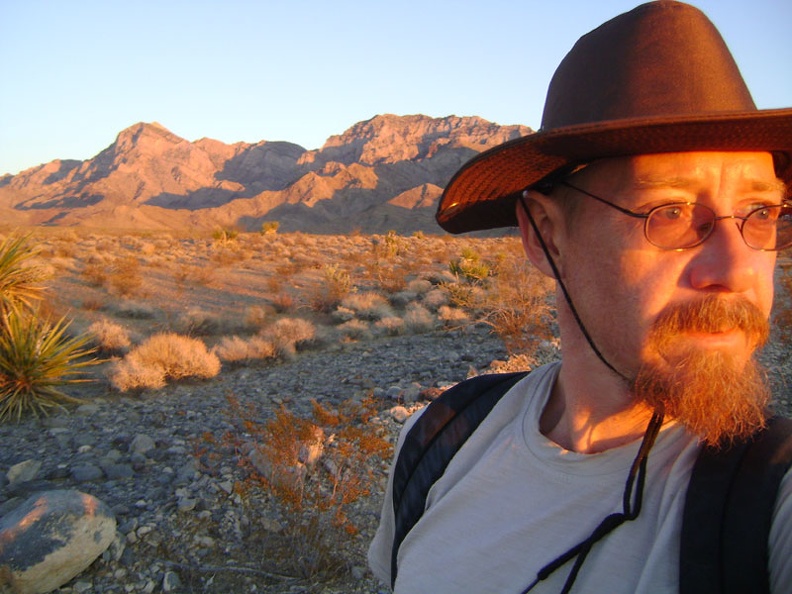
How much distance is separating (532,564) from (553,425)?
0.40 metres

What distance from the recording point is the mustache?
1.14 meters

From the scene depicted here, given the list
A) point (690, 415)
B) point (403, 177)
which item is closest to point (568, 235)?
point (690, 415)

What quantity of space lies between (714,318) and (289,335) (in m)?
8.86

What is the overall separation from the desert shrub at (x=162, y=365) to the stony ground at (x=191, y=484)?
0.60ft

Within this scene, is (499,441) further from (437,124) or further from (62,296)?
(437,124)

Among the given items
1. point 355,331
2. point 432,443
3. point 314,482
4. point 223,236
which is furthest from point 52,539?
point 223,236

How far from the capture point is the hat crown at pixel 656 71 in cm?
117

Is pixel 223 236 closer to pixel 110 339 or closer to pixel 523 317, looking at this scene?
pixel 110 339

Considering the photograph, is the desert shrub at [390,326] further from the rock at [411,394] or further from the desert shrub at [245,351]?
the rock at [411,394]

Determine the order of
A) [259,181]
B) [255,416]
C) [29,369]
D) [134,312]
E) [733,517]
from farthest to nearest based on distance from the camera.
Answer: [259,181], [134,312], [29,369], [255,416], [733,517]

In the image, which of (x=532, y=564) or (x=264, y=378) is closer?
(x=532, y=564)

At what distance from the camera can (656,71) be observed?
3.92 ft

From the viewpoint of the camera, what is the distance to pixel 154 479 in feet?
14.4

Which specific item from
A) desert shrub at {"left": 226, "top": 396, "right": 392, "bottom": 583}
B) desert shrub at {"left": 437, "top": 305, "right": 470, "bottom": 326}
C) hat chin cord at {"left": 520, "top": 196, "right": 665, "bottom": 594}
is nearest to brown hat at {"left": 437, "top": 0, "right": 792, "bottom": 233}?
hat chin cord at {"left": 520, "top": 196, "right": 665, "bottom": 594}
